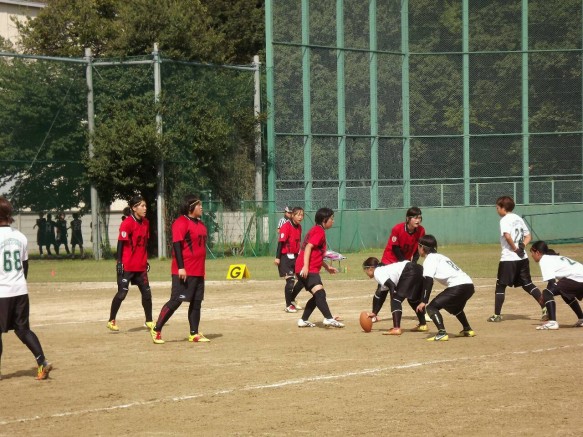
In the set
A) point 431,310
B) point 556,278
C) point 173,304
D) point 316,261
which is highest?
point 316,261

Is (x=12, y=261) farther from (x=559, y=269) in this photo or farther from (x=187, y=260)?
(x=559, y=269)

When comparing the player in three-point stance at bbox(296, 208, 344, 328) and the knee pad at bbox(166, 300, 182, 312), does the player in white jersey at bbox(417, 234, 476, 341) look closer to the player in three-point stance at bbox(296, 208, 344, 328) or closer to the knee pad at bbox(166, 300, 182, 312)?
the player in three-point stance at bbox(296, 208, 344, 328)

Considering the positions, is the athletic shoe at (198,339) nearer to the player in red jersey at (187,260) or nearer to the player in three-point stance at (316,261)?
the player in red jersey at (187,260)

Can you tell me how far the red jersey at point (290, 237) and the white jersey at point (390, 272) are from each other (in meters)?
4.51

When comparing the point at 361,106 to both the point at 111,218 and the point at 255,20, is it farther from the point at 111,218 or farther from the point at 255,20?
the point at 255,20

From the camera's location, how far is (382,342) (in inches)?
579

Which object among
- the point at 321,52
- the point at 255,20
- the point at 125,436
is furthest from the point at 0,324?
the point at 255,20

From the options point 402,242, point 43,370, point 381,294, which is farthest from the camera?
point 402,242

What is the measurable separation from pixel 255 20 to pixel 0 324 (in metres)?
51.6

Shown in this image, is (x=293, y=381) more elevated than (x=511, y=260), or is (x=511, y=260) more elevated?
(x=511, y=260)

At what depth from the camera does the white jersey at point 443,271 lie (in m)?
14.8

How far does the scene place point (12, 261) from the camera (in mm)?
11914

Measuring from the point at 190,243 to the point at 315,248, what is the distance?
220 cm

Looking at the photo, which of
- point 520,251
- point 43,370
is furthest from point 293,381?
point 520,251
